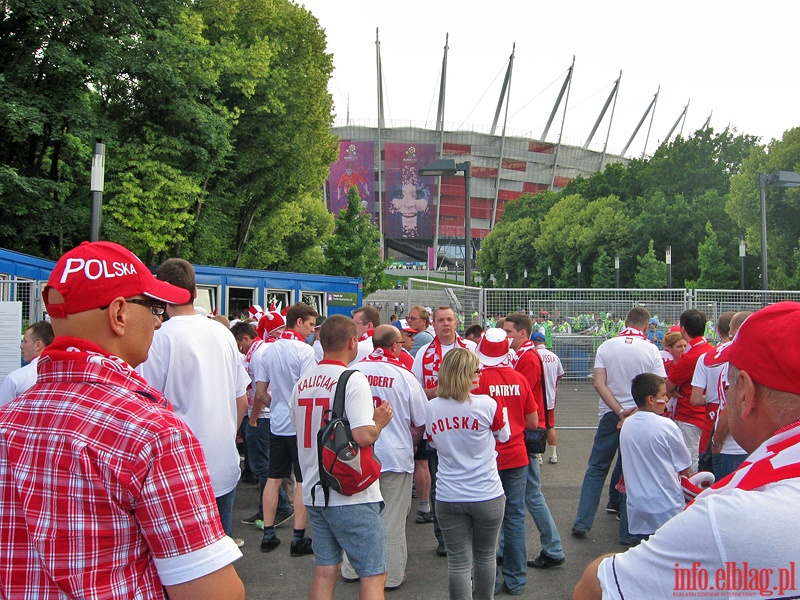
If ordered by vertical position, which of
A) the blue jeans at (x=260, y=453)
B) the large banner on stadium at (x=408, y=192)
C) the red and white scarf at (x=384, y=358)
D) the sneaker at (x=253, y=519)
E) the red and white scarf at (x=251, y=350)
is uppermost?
the large banner on stadium at (x=408, y=192)

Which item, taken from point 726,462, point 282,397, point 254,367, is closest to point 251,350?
point 254,367

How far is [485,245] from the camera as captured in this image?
264 ft

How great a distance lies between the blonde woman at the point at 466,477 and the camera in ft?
14.5

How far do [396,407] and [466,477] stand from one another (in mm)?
965

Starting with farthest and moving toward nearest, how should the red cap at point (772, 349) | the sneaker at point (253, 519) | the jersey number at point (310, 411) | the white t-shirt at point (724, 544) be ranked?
1. the sneaker at point (253, 519)
2. the jersey number at point (310, 411)
3. the red cap at point (772, 349)
4. the white t-shirt at point (724, 544)

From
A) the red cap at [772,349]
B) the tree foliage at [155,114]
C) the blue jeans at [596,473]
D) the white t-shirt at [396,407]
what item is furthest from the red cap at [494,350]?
the tree foliage at [155,114]

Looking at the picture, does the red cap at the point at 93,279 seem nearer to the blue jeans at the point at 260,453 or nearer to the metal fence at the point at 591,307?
the blue jeans at the point at 260,453

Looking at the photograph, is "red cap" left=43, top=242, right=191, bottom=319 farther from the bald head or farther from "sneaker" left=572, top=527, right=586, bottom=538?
"sneaker" left=572, top=527, right=586, bottom=538

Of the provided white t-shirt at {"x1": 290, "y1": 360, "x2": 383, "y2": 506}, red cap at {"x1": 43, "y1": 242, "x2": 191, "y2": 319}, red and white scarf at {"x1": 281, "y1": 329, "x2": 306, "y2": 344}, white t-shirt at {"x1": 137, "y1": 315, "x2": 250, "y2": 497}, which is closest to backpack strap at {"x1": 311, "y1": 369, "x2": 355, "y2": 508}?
white t-shirt at {"x1": 290, "y1": 360, "x2": 383, "y2": 506}

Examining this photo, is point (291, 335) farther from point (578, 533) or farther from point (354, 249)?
point (354, 249)

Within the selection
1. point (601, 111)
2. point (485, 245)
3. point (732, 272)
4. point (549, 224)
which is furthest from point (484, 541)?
point (601, 111)

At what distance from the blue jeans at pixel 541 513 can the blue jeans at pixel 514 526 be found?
0.47 meters

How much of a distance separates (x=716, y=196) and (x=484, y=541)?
41.2 meters

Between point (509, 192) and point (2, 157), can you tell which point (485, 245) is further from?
point (2, 157)
